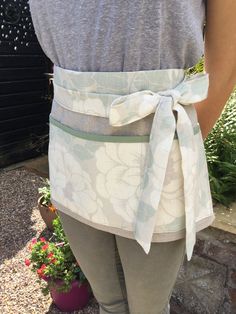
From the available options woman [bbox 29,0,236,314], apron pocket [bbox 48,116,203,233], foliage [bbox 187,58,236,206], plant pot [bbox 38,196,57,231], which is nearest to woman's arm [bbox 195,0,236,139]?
woman [bbox 29,0,236,314]

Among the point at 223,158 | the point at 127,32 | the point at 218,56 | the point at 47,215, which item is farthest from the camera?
the point at 47,215

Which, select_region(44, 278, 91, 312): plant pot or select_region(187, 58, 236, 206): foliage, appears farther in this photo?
select_region(44, 278, 91, 312): plant pot

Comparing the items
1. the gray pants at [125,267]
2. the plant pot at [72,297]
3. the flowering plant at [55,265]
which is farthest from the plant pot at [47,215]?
the gray pants at [125,267]

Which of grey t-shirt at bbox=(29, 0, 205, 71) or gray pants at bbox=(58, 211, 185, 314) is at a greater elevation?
grey t-shirt at bbox=(29, 0, 205, 71)

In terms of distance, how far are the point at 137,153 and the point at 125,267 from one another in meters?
0.37

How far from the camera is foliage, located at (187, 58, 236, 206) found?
6.27 feet

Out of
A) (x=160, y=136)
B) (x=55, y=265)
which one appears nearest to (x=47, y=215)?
(x=55, y=265)

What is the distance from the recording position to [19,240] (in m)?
2.85

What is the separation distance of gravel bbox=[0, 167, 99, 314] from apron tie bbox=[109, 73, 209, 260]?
149cm

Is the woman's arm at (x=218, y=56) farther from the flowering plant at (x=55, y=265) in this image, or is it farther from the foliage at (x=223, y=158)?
the flowering plant at (x=55, y=265)

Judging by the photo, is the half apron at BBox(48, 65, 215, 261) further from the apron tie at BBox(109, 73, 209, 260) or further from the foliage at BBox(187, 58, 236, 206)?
the foliage at BBox(187, 58, 236, 206)

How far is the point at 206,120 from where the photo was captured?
1055 mm

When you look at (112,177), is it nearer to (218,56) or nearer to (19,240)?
(218,56)

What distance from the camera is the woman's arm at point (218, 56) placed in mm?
872
